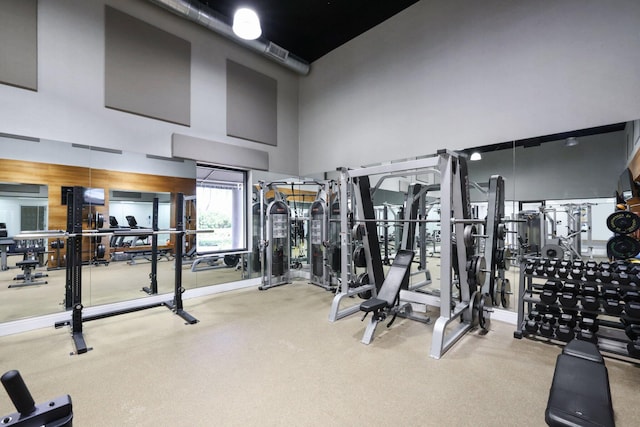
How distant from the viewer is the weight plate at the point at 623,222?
293 cm

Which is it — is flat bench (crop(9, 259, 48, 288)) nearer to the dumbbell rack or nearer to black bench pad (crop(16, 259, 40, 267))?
black bench pad (crop(16, 259, 40, 267))

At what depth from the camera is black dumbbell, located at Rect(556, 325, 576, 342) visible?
278cm

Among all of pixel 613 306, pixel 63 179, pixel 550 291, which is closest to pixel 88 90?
pixel 63 179

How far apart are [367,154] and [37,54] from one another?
192 inches

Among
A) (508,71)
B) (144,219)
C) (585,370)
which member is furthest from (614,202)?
(144,219)

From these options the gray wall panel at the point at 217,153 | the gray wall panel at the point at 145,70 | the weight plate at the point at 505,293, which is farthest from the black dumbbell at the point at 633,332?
the gray wall panel at the point at 145,70

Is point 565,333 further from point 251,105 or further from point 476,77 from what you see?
point 251,105

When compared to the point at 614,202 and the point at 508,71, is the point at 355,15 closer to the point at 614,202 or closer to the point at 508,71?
the point at 508,71

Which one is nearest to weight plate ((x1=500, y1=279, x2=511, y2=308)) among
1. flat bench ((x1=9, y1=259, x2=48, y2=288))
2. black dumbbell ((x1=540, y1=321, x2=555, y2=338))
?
black dumbbell ((x1=540, y1=321, x2=555, y2=338))

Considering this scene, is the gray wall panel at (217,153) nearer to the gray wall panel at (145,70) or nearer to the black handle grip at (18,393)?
the gray wall panel at (145,70)

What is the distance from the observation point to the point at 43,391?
2.25 meters

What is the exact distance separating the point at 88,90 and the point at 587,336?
21.3 ft

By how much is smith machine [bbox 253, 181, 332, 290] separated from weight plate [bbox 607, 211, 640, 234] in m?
3.72

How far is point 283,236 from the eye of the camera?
5641mm
